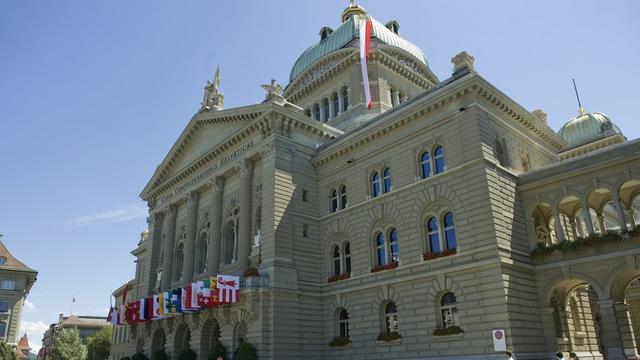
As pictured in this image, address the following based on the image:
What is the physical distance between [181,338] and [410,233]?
20064 mm

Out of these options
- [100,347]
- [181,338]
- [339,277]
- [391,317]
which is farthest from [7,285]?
[391,317]

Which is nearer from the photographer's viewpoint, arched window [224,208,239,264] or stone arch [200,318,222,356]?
stone arch [200,318,222,356]

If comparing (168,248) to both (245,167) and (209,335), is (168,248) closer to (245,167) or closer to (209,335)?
(209,335)

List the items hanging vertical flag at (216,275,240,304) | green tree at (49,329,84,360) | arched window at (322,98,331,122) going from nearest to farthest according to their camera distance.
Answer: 1. hanging vertical flag at (216,275,240,304)
2. arched window at (322,98,331,122)
3. green tree at (49,329,84,360)

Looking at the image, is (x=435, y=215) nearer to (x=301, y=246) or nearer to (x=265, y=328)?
(x=301, y=246)

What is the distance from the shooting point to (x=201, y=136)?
4266 cm

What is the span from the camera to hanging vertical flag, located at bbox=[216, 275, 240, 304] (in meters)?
30.7

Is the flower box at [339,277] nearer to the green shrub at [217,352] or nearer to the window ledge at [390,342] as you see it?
the window ledge at [390,342]

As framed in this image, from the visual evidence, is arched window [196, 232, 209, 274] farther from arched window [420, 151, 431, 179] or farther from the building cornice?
arched window [420, 151, 431, 179]

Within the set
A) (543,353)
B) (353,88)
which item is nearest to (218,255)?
(353,88)

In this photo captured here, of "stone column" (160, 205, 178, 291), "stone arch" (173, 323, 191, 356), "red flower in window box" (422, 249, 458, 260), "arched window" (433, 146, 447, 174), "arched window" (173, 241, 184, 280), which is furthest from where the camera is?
"arched window" (173, 241, 184, 280)

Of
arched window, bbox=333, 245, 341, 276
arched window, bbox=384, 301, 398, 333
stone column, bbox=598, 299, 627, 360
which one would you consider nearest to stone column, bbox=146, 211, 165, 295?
arched window, bbox=333, 245, 341, 276

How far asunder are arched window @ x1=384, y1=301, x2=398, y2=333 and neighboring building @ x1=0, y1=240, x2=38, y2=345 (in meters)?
60.2

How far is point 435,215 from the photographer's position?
1092 inches
